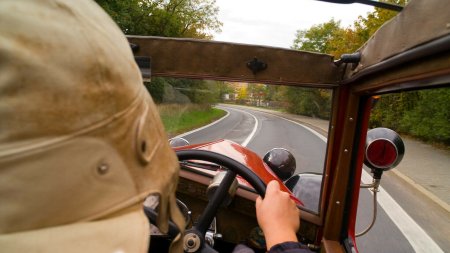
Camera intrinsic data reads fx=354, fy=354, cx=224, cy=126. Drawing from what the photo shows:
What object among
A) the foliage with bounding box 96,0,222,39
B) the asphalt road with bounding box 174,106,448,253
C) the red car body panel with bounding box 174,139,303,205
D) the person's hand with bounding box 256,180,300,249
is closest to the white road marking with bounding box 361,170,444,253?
the asphalt road with bounding box 174,106,448,253

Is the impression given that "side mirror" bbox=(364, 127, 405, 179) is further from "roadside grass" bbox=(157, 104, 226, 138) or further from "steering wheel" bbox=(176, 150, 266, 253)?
"roadside grass" bbox=(157, 104, 226, 138)

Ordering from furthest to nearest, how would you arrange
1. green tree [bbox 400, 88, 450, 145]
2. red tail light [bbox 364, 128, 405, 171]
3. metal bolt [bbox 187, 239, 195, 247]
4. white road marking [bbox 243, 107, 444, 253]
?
white road marking [bbox 243, 107, 444, 253] → green tree [bbox 400, 88, 450, 145] → red tail light [bbox 364, 128, 405, 171] → metal bolt [bbox 187, 239, 195, 247]

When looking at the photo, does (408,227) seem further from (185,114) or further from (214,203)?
(214,203)

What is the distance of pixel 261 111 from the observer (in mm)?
2770

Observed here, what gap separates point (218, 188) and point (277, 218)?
524 millimetres

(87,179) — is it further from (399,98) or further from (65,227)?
(399,98)

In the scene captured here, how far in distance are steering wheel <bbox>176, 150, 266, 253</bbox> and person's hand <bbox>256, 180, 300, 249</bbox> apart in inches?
9.8

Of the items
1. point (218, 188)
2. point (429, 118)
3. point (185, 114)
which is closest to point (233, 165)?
point (218, 188)

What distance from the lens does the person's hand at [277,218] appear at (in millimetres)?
Answer: 1221

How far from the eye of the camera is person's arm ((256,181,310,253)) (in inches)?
44.9

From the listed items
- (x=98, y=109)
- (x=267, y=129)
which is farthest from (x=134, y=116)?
(x=267, y=129)

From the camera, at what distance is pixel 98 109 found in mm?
653

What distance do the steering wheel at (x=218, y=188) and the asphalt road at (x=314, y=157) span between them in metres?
0.62

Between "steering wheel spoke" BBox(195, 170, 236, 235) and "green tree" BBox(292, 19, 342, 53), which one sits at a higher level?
"green tree" BBox(292, 19, 342, 53)
